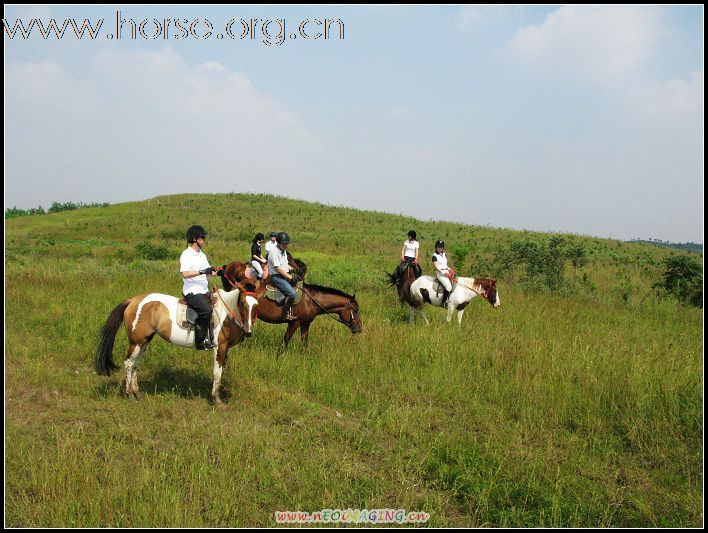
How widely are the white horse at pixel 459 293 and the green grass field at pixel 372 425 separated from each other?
0.71 m

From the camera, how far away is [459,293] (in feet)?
40.4

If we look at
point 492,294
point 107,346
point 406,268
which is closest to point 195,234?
point 107,346

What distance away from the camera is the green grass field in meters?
4.75

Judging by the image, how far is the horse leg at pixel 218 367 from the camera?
7.37 m

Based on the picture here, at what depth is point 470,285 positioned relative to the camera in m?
12.4

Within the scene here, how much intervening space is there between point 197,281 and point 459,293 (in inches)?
296

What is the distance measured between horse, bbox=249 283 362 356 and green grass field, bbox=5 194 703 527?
1.41ft

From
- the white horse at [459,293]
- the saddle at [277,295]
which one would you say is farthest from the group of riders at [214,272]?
the white horse at [459,293]

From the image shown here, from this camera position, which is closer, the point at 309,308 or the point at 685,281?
the point at 309,308

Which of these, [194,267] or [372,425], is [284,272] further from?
[372,425]

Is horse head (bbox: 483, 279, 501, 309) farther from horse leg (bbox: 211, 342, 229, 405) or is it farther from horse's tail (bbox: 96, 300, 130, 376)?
horse's tail (bbox: 96, 300, 130, 376)

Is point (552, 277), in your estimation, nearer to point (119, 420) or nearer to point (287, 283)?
point (287, 283)

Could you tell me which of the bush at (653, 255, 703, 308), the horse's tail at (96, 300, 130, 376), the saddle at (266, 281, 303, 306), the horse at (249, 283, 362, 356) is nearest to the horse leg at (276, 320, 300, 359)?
the horse at (249, 283, 362, 356)

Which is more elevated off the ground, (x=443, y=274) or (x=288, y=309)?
(x=443, y=274)
